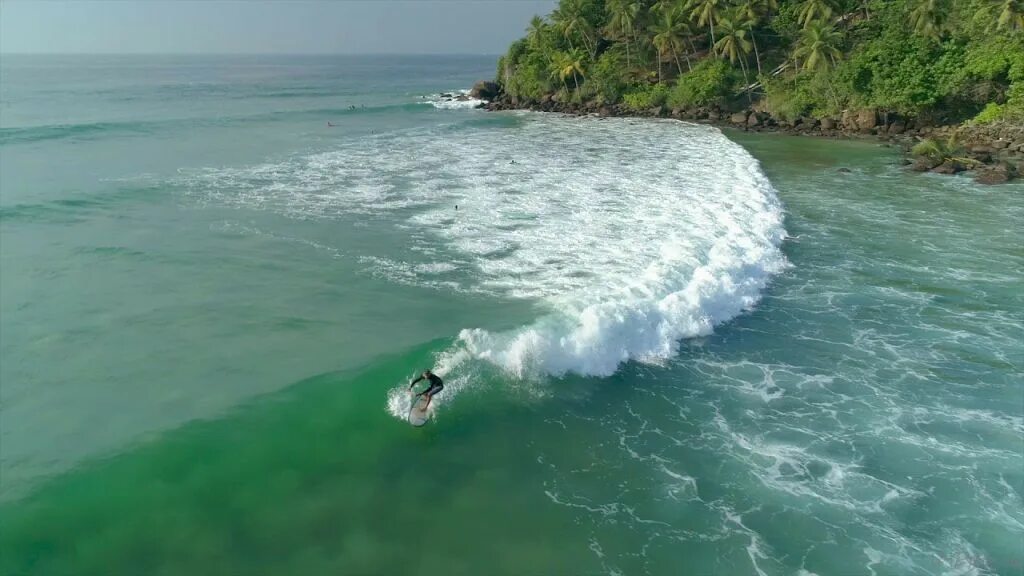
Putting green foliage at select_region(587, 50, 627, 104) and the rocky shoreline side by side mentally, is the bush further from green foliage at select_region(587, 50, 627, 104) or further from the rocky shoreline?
green foliage at select_region(587, 50, 627, 104)

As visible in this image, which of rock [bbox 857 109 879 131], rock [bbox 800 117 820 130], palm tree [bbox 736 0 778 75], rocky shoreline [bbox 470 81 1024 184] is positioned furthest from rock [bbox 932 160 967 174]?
palm tree [bbox 736 0 778 75]

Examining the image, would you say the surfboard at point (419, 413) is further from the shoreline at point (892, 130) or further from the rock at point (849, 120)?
the rock at point (849, 120)

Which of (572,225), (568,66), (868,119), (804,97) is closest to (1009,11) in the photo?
(868,119)

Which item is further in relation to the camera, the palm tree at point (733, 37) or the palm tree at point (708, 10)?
the palm tree at point (708, 10)

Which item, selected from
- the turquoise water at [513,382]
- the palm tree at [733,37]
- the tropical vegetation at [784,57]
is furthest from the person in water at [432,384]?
the palm tree at [733,37]

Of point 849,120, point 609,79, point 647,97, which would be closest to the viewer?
point 849,120

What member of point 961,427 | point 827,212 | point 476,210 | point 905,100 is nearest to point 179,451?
point 961,427

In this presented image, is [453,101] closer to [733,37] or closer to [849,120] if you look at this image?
[733,37]
